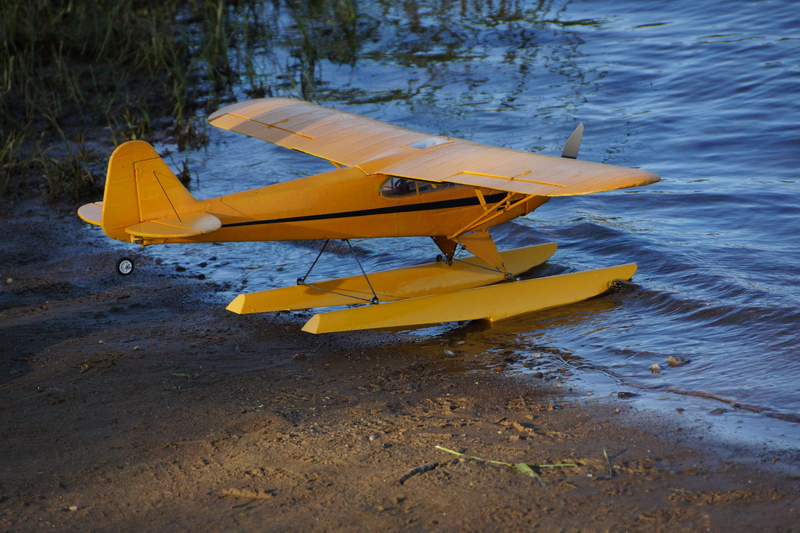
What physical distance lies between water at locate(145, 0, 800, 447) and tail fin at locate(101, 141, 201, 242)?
2.57 meters

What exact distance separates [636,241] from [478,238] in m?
2.94

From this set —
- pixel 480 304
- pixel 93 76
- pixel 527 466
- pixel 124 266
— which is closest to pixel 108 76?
pixel 93 76

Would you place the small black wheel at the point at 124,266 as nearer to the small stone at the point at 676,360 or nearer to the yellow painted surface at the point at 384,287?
the yellow painted surface at the point at 384,287

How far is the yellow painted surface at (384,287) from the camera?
842 centimetres

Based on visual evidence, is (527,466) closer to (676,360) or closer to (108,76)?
(676,360)

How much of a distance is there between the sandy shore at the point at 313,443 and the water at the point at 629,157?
2.77 feet

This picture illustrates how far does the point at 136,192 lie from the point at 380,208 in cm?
261

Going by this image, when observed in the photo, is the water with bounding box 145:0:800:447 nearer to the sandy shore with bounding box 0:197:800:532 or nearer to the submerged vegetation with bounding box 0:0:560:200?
the submerged vegetation with bounding box 0:0:560:200

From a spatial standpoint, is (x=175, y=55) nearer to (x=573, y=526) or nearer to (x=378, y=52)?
(x=378, y=52)

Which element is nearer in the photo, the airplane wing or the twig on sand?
the twig on sand

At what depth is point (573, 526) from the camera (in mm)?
4566

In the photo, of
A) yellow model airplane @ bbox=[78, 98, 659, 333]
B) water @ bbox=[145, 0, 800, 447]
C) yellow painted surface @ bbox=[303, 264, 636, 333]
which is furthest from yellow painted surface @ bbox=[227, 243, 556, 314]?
water @ bbox=[145, 0, 800, 447]

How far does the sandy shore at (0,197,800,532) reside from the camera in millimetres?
4754

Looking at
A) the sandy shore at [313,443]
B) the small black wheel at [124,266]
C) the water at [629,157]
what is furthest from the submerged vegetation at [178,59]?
the sandy shore at [313,443]
